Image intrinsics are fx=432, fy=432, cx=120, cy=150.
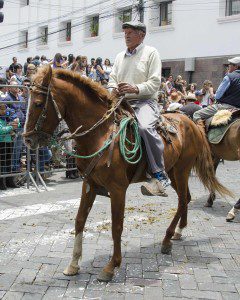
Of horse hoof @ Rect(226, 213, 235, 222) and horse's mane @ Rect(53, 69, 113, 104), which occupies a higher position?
horse's mane @ Rect(53, 69, 113, 104)

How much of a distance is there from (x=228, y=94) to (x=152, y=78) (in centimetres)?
334

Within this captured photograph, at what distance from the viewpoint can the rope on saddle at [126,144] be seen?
473 cm

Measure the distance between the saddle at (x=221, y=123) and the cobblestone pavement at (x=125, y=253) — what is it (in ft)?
4.50

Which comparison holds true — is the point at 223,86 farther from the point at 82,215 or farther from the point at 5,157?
the point at 5,157

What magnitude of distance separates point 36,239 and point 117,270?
5.21 ft

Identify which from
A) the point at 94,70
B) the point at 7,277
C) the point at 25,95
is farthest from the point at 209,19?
the point at 7,277

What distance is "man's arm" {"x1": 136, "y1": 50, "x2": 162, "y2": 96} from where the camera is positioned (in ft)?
16.5

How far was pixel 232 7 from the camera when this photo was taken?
23.3 m

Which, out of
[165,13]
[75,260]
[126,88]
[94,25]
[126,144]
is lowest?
[75,260]

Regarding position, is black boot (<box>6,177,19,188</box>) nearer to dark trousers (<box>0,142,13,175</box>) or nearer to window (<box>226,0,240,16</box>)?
dark trousers (<box>0,142,13,175</box>)

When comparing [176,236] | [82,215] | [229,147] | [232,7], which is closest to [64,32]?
[232,7]

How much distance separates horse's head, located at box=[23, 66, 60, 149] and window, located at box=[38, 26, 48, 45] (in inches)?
1315

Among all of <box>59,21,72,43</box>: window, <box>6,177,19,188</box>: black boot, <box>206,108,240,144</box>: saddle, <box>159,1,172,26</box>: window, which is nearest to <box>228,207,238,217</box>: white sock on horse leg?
<box>206,108,240,144</box>: saddle

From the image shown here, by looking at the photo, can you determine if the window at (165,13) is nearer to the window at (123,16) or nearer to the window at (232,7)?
the window at (123,16)
